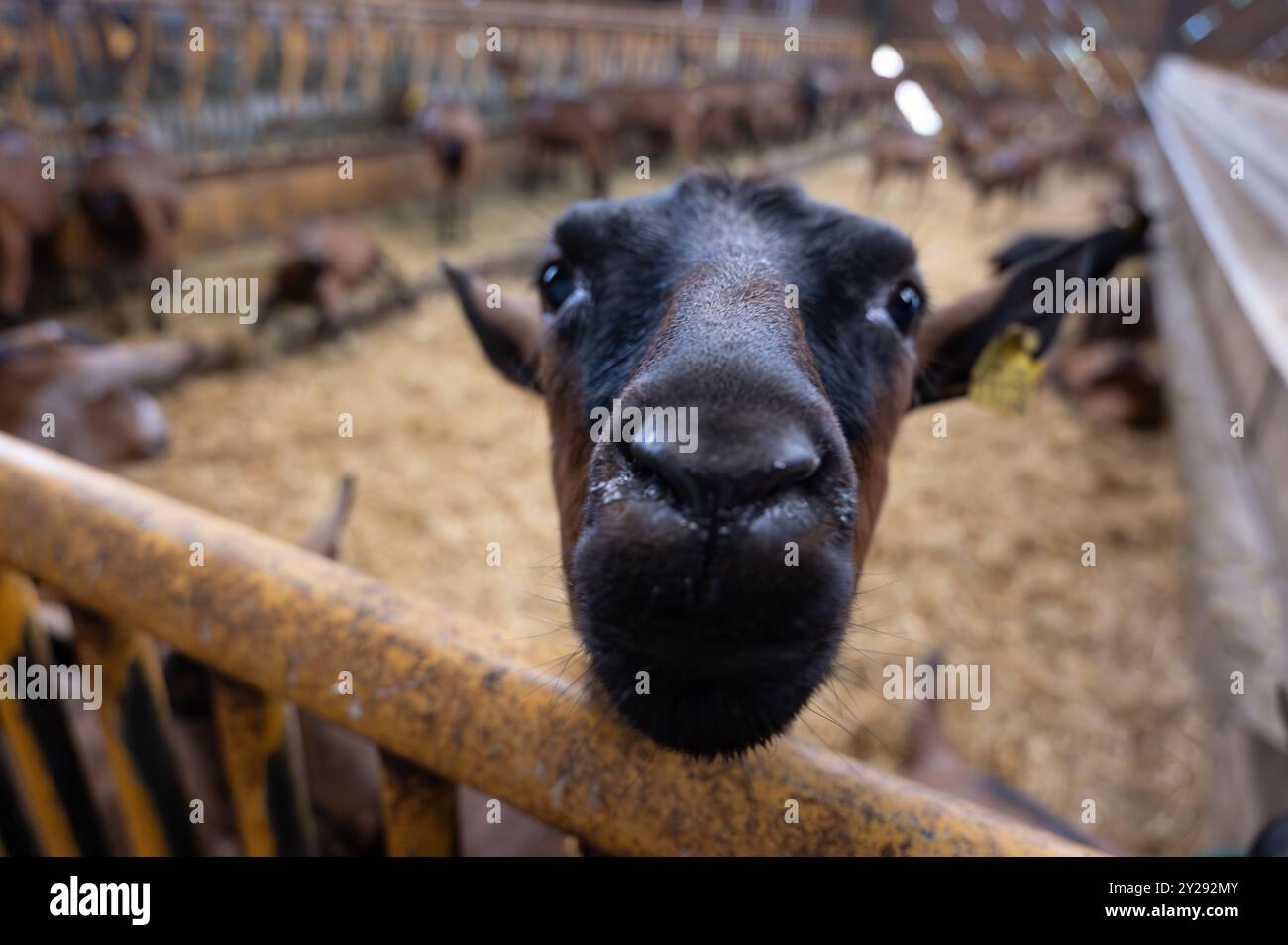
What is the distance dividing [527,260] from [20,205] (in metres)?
5.01

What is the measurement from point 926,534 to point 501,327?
366 cm

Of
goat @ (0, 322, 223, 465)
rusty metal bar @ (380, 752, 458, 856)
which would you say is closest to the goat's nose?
rusty metal bar @ (380, 752, 458, 856)

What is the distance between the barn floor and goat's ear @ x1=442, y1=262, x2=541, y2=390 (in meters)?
0.65

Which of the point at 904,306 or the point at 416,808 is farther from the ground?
the point at 904,306

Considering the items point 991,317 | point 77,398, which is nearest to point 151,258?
point 77,398

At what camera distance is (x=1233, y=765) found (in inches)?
121

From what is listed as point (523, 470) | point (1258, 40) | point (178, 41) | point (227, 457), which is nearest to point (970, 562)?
point (523, 470)

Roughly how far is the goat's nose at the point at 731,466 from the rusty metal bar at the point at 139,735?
1.19 meters

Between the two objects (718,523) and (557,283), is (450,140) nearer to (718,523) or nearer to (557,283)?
(557,283)

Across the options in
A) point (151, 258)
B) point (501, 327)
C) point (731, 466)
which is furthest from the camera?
point (151, 258)

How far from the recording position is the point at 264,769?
144 centimetres

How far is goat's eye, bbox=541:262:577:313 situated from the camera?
171 centimetres

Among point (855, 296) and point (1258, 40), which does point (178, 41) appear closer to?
point (855, 296)

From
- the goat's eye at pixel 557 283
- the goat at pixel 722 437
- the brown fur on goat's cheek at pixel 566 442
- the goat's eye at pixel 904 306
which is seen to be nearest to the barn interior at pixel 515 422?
the goat at pixel 722 437
